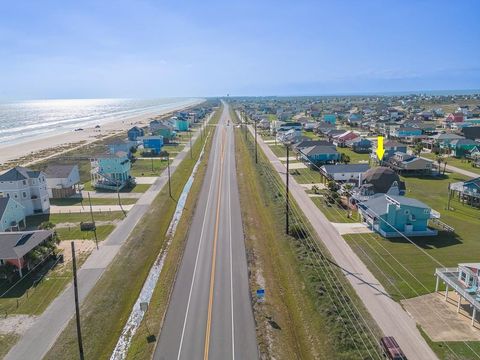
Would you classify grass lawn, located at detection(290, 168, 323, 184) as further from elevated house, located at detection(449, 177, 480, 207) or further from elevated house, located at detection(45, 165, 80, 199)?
elevated house, located at detection(45, 165, 80, 199)

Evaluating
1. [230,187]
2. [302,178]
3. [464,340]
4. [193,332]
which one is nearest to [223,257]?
[193,332]

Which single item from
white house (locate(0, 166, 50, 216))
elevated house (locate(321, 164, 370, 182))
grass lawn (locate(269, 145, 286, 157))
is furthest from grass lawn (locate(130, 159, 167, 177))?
elevated house (locate(321, 164, 370, 182))

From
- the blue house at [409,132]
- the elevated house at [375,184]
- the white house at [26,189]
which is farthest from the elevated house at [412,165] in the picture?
the white house at [26,189]

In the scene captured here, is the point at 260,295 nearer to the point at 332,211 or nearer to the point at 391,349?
the point at 391,349

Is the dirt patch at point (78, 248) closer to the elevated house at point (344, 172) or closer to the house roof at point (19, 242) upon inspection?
the house roof at point (19, 242)

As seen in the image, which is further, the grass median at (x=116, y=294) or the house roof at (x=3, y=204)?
the house roof at (x=3, y=204)
